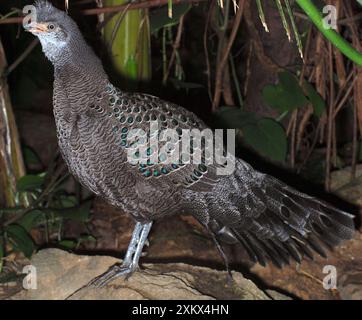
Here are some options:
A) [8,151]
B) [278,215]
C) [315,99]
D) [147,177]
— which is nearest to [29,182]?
[8,151]

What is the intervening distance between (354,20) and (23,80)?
8.90 feet

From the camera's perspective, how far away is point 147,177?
8.52 ft

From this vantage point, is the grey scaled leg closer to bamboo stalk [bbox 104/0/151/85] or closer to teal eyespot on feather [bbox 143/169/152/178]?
teal eyespot on feather [bbox 143/169/152/178]

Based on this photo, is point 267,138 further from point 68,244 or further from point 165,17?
point 68,244

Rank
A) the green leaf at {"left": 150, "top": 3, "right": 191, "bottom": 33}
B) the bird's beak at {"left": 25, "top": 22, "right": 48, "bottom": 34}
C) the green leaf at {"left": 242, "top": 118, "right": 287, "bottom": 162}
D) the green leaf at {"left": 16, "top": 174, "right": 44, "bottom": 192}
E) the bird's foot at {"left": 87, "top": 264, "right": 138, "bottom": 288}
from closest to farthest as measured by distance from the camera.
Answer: the bird's beak at {"left": 25, "top": 22, "right": 48, "bottom": 34} < the bird's foot at {"left": 87, "top": 264, "right": 138, "bottom": 288} < the green leaf at {"left": 150, "top": 3, "right": 191, "bottom": 33} < the green leaf at {"left": 242, "top": 118, "right": 287, "bottom": 162} < the green leaf at {"left": 16, "top": 174, "right": 44, "bottom": 192}

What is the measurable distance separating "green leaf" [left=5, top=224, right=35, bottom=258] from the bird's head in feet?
4.30

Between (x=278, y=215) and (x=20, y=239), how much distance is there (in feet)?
4.82

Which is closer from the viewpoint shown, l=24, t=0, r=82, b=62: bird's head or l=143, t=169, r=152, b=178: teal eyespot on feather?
l=24, t=0, r=82, b=62: bird's head

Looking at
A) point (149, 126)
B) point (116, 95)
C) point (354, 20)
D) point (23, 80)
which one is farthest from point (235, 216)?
point (23, 80)

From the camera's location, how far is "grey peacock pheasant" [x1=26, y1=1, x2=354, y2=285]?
99.0 inches

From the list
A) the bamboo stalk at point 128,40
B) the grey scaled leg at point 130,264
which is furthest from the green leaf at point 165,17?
the grey scaled leg at point 130,264

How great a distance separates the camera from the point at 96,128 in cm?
252

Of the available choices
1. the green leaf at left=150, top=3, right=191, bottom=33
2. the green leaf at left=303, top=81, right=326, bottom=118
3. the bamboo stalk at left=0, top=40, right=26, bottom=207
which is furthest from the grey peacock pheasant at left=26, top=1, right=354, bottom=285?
the bamboo stalk at left=0, top=40, right=26, bottom=207

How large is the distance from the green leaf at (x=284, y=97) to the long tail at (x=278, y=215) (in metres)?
0.76
